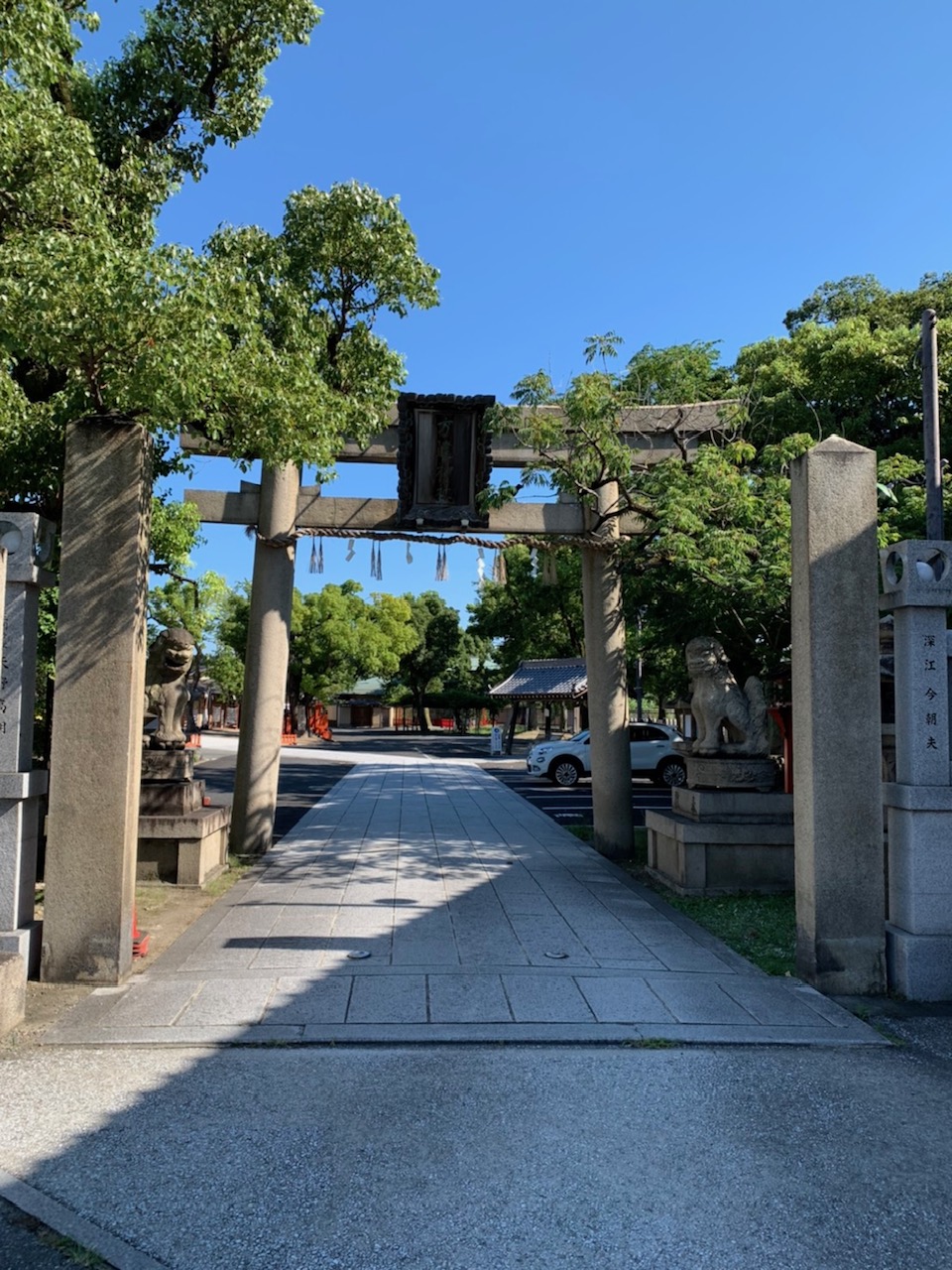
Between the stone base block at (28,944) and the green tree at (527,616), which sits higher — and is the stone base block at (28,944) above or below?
below

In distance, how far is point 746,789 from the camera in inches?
342

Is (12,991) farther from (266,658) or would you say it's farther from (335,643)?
(335,643)

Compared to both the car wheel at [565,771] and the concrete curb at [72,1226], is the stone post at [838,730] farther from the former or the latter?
the car wheel at [565,771]

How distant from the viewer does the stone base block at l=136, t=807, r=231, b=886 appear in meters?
8.67

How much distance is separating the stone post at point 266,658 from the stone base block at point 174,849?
1700 millimetres

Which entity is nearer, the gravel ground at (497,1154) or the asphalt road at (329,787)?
the gravel ground at (497,1154)

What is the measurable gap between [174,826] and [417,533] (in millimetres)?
4203

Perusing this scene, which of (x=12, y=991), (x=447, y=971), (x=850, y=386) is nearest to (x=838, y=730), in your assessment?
(x=447, y=971)

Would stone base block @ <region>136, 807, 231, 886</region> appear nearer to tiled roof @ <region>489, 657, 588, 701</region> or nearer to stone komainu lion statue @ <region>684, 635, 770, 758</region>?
stone komainu lion statue @ <region>684, 635, 770, 758</region>

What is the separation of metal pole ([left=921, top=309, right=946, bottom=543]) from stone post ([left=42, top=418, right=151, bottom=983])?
7069mm

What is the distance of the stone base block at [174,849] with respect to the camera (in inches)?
341

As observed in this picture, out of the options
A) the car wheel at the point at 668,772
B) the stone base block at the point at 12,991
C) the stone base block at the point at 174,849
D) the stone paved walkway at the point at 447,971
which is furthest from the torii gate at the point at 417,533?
the car wheel at the point at 668,772

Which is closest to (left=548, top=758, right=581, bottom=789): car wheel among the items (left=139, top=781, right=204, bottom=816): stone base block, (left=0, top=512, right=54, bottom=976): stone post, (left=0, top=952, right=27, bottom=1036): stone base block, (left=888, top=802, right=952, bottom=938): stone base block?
(left=139, top=781, right=204, bottom=816): stone base block

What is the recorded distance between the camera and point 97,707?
5.77 m
